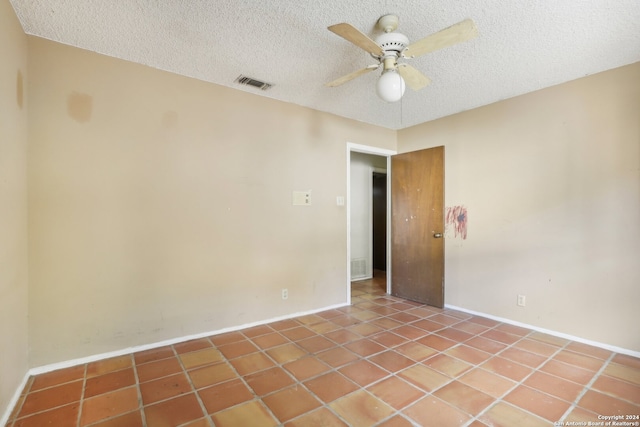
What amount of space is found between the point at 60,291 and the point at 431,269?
12.6 feet

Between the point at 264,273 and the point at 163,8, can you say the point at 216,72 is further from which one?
the point at 264,273

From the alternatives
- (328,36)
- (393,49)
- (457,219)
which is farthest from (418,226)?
(328,36)

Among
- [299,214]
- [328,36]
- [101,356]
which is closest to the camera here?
[328,36]

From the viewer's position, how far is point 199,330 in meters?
2.84

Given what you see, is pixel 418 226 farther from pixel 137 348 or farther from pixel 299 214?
pixel 137 348

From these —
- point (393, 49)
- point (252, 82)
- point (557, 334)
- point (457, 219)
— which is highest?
point (252, 82)

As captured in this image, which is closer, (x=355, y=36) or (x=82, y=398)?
(x=355, y=36)

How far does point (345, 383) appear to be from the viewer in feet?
6.81

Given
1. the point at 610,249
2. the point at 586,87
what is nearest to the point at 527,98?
the point at 586,87

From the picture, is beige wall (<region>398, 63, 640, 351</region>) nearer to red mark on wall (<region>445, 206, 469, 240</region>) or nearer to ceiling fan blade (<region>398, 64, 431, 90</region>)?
red mark on wall (<region>445, 206, 469, 240</region>)

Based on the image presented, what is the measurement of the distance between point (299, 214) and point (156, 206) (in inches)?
59.3

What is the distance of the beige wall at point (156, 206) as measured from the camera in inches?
88.3

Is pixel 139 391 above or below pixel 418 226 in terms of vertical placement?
below

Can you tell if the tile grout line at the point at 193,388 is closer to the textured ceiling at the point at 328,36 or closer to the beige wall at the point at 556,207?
the textured ceiling at the point at 328,36
